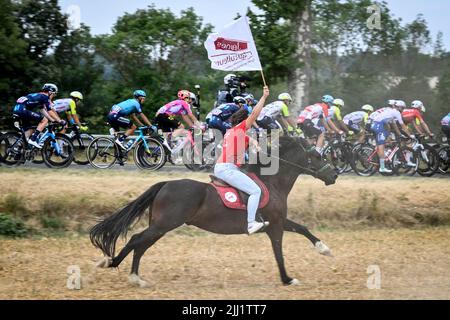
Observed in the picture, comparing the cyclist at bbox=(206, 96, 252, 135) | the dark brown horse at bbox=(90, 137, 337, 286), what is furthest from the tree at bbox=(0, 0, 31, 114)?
the dark brown horse at bbox=(90, 137, 337, 286)

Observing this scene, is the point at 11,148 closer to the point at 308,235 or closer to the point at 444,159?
the point at 308,235

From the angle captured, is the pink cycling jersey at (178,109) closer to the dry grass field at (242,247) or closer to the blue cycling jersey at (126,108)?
the blue cycling jersey at (126,108)

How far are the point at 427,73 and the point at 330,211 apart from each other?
24.0 meters

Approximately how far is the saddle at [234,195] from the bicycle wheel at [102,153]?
9212 millimetres

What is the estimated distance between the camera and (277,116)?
826 inches

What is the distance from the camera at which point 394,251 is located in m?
15.1

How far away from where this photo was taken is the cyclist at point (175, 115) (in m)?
20.6

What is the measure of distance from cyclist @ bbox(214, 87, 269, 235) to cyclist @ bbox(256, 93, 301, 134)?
29.4 feet

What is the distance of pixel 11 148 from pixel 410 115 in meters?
11.3

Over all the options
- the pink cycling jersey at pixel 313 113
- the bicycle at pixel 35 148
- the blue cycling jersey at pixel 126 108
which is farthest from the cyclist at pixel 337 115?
the bicycle at pixel 35 148

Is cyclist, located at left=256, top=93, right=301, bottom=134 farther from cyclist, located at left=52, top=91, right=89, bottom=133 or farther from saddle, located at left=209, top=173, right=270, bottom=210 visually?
saddle, located at left=209, top=173, right=270, bottom=210
